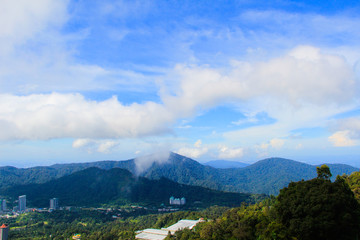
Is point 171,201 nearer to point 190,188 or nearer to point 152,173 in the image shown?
point 190,188

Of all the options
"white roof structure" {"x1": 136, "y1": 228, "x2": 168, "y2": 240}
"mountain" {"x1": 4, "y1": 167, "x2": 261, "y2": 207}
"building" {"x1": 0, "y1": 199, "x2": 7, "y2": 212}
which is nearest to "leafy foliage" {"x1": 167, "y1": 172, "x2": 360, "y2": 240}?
"white roof structure" {"x1": 136, "y1": 228, "x2": 168, "y2": 240}

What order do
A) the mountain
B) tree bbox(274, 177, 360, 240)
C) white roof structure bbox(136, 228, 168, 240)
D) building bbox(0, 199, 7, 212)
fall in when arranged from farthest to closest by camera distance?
the mountain < building bbox(0, 199, 7, 212) < white roof structure bbox(136, 228, 168, 240) < tree bbox(274, 177, 360, 240)

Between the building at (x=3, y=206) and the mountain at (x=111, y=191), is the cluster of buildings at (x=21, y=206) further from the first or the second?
the mountain at (x=111, y=191)

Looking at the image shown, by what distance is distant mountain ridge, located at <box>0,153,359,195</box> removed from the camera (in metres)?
152

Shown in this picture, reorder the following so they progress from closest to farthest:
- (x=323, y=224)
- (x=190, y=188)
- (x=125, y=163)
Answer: (x=323, y=224) < (x=190, y=188) < (x=125, y=163)

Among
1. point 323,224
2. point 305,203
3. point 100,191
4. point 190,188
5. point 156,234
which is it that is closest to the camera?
point 323,224

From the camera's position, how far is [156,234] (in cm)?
3997

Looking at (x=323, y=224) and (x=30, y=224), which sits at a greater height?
(x=323, y=224)

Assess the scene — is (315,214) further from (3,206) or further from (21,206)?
(3,206)

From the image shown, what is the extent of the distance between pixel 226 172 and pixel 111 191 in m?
104

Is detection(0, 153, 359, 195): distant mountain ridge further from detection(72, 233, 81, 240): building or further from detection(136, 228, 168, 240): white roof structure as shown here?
detection(136, 228, 168, 240): white roof structure

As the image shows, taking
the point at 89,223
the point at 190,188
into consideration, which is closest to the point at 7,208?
the point at 89,223

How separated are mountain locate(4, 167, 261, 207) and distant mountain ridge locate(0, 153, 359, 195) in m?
28.5

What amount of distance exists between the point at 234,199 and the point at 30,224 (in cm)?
6587
